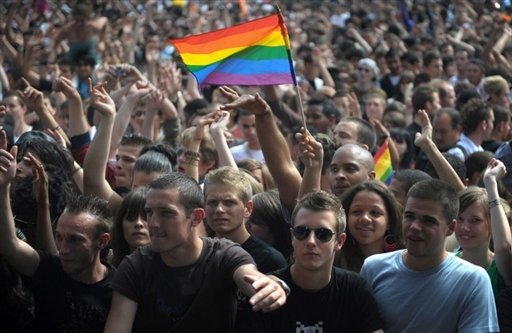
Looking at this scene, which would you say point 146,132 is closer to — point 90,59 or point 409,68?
point 90,59

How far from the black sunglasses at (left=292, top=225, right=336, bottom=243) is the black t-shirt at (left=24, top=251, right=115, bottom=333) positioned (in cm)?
107

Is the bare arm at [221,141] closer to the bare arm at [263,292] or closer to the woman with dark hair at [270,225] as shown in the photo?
the woman with dark hair at [270,225]

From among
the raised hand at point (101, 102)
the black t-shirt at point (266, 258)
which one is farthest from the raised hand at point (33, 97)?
the black t-shirt at point (266, 258)

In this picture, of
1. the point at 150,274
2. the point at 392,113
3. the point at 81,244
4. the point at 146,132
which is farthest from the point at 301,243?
the point at 392,113

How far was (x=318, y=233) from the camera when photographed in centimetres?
559

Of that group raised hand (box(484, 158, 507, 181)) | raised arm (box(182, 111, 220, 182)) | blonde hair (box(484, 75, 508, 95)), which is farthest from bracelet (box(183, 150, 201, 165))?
blonde hair (box(484, 75, 508, 95))

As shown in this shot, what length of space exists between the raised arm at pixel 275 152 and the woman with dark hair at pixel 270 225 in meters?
0.19

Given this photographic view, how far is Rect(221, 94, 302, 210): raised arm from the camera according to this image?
7.13 metres

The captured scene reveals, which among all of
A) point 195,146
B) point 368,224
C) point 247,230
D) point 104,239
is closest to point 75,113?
point 195,146

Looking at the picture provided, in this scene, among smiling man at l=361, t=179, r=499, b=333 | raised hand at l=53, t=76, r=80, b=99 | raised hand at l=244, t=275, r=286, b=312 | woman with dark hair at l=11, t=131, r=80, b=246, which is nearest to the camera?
raised hand at l=244, t=275, r=286, b=312

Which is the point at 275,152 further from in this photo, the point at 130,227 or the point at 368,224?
the point at 130,227

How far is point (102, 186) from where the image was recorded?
7.46 metres

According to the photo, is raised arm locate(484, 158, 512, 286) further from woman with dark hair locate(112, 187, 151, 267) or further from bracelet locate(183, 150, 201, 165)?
bracelet locate(183, 150, 201, 165)

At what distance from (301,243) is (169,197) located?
694mm
